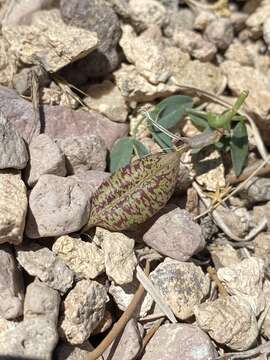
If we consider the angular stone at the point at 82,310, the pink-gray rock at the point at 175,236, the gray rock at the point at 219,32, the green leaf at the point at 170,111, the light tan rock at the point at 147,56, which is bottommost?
the angular stone at the point at 82,310

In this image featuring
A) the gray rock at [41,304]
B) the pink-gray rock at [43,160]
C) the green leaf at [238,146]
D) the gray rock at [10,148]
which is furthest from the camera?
the green leaf at [238,146]

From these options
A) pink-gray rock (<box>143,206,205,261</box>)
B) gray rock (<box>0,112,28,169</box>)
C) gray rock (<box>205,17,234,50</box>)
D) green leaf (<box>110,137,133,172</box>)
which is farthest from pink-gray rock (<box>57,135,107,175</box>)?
gray rock (<box>205,17,234,50</box>)

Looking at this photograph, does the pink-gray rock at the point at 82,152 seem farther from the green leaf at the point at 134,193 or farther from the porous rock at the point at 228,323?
the porous rock at the point at 228,323

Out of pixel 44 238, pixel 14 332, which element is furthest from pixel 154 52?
pixel 14 332

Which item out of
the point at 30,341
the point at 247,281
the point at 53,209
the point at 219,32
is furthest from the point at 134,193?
the point at 219,32

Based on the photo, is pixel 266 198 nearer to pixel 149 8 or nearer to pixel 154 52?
pixel 154 52

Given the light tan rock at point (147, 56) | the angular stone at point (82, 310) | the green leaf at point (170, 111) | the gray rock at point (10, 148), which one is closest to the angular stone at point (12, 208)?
the gray rock at point (10, 148)

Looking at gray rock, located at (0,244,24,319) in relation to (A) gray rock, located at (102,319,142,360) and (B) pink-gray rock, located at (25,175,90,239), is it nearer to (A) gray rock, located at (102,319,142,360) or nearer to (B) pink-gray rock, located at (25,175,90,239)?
(B) pink-gray rock, located at (25,175,90,239)

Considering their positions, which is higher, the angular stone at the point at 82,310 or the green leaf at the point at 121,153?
the green leaf at the point at 121,153
